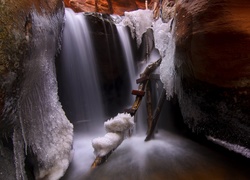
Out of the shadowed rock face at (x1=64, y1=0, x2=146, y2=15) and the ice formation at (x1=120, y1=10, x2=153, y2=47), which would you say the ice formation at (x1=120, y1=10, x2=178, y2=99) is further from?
the shadowed rock face at (x1=64, y1=0, x2=146, y2=15)

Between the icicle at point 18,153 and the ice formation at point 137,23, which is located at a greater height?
the ice formation at point 137,23

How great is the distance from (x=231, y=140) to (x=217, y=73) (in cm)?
124

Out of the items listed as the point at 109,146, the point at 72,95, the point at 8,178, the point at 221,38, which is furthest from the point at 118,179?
the point at 72,95

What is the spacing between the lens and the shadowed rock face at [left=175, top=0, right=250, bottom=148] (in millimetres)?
2707

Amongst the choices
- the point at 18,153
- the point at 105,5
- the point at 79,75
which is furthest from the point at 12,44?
the point at 105,5

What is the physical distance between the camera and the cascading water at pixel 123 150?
3.21 metres

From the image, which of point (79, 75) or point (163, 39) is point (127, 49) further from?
point (163, 39)

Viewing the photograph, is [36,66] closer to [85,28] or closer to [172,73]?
[172,73]

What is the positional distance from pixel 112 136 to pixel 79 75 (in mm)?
2967

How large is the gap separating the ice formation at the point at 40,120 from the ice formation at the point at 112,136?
0.54m

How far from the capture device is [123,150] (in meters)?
4.30

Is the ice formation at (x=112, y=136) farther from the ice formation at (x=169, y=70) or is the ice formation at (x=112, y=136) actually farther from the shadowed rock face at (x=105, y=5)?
the shadowed rock face at (x=105, y=5)

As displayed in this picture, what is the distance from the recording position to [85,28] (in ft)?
20.9

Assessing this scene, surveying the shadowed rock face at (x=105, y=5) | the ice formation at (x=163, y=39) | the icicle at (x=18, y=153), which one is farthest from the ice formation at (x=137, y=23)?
the icicle at (x=18, y=153)
